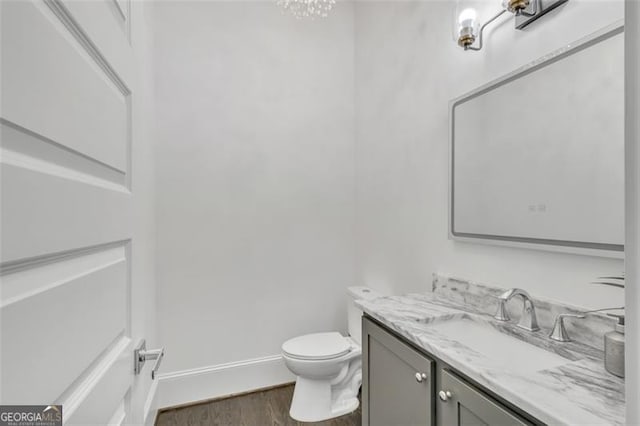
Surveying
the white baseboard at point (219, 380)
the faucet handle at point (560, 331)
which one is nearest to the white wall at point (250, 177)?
the white baseboard at point (219, 380)

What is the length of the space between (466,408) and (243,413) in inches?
64.4

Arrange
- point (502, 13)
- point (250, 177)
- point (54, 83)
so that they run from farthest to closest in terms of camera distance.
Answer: point (250, 177), point (502, 13), point (54, 83)

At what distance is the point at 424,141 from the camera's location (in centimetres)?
190

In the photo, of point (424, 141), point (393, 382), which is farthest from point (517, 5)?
point (393, 382)

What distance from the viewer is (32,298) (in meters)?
0.38

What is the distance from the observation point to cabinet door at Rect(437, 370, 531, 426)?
834mm

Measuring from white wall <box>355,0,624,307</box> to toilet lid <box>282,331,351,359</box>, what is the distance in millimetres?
488

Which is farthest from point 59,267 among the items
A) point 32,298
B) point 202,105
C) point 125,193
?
point 202,105

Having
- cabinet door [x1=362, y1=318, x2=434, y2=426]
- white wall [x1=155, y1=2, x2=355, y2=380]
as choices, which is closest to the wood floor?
white wall [x1=155, y1=2, x2=355, y2=380]

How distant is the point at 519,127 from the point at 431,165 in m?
0.55

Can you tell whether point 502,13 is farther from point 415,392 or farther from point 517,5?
point 415,392

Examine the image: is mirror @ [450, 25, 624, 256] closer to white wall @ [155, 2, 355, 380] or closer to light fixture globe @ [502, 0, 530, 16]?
light fixture globe @ [502, 0, 530, 16]

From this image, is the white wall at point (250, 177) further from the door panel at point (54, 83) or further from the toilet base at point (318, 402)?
the door panel at point (54, 83)

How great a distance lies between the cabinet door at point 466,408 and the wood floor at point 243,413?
1.16 meters
